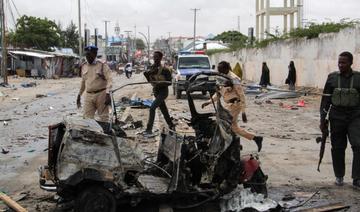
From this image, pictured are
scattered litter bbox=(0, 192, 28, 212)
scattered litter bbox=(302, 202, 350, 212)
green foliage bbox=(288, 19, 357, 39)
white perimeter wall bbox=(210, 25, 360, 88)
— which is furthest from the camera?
green foliage bbox=(288, 19, 357, 39)

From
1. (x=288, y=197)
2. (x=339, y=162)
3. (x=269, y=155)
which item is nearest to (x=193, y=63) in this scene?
(x=269, y=155)

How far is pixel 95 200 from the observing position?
5.35m

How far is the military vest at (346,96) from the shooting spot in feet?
22.4

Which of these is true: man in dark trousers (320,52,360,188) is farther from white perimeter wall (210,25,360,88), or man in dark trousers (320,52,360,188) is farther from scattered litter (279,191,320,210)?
white perimeter wall (210,25,360,88)

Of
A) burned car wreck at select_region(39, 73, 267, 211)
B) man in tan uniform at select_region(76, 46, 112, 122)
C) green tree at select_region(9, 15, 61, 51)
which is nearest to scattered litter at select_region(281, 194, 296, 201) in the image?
burned car wreck at select_region(39, 73, 267, 211)

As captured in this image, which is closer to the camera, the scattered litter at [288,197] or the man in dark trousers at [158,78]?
the scattered litter at [288,197]

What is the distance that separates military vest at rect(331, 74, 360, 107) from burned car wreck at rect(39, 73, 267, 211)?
1.59m

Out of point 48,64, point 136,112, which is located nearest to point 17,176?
point 136,112

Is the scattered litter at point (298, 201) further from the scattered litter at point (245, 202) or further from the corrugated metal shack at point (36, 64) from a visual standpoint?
the corrugated metal shack at point (36, 64)

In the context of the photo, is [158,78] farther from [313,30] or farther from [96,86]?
[313,30]

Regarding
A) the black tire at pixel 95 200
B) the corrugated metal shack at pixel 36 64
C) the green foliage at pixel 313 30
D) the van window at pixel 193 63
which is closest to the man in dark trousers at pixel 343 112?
the black tire at pixel 95 200

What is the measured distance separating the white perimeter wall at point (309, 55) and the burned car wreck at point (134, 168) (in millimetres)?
16841

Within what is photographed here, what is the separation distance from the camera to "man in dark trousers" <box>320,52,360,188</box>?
269 inches

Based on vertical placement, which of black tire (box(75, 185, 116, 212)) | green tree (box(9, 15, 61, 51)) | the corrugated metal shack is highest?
green tree (box(9, 15, 61, 51))
